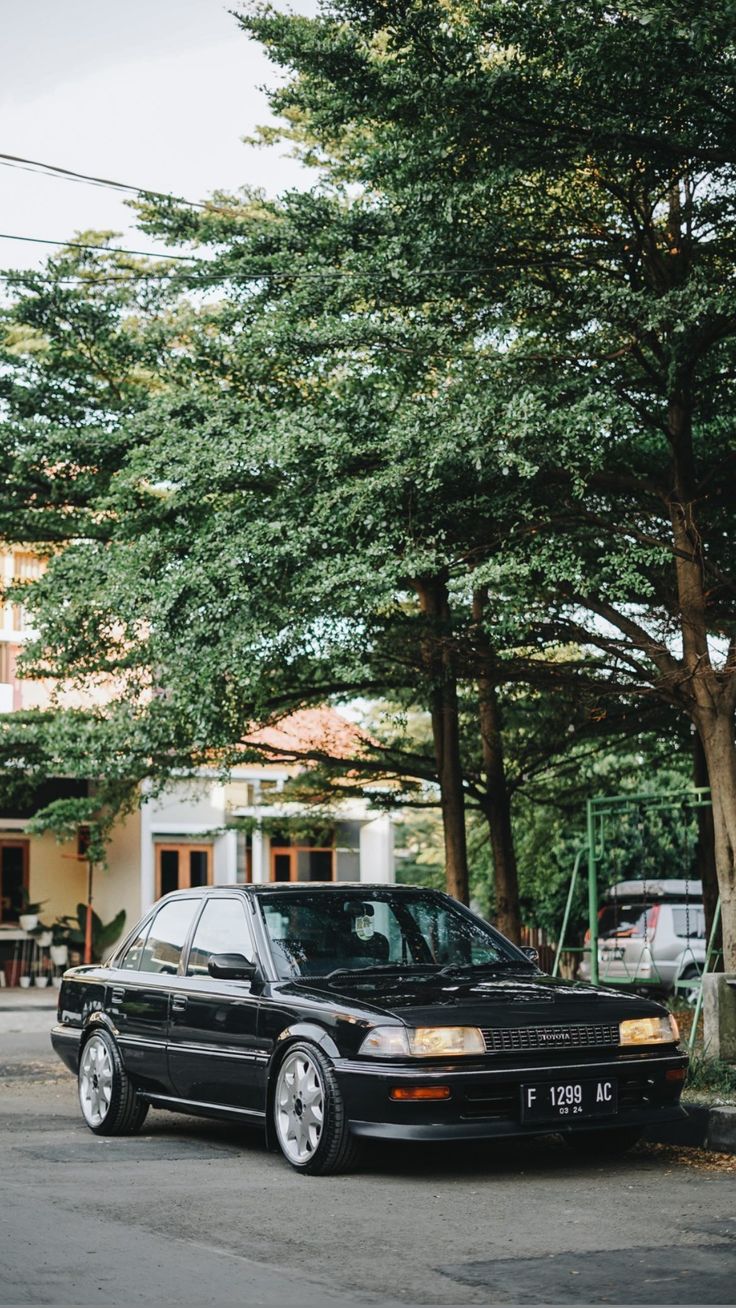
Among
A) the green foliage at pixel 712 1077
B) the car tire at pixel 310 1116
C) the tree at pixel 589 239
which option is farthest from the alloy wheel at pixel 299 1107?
the tree at pixel 589 239

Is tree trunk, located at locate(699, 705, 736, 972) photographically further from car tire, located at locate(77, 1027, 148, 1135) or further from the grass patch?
car tire, located at locate(77, 1027, 148, 1135)

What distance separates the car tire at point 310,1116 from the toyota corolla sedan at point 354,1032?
1 centimetres

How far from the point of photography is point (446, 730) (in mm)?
19188

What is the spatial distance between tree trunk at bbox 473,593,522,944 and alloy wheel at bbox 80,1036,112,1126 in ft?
30.6

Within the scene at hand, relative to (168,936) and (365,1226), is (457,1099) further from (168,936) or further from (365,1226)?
(168,936)

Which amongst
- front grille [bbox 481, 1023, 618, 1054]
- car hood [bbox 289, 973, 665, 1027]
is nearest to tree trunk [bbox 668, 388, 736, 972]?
car hood [bbox 289, 973, 665, 1027]

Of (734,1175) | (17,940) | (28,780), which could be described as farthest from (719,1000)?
(17,940)

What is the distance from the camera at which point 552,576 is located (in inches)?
498

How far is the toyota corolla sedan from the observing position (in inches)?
321

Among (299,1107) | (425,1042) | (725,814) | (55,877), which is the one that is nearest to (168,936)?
(299,1107)

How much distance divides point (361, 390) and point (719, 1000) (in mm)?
5749

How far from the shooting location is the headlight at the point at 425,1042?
8.12 meters

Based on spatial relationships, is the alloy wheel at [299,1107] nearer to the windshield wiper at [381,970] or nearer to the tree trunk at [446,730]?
the windshield wiper at [381,970]

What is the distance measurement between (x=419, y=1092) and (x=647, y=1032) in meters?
1.41
